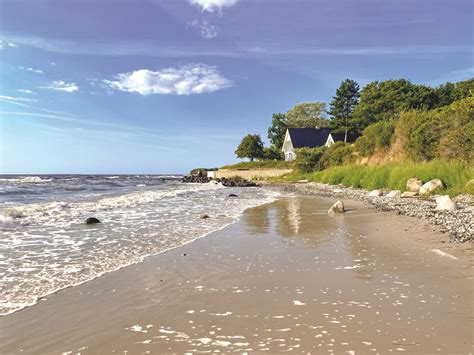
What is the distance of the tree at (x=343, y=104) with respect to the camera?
61375 millimetres

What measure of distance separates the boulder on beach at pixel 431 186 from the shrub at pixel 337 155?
70.2ft

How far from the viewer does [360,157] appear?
36.3m

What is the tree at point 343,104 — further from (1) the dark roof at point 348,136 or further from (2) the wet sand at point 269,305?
(2) the wet sand at point 269,305

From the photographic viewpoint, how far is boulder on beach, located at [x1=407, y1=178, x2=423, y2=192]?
18062 mm

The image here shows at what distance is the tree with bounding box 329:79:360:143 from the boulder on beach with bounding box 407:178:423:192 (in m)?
43.8

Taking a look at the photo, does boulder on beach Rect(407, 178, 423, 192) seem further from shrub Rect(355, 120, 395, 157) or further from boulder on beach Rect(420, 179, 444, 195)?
shrub Rect(355, 120, 395, 157)

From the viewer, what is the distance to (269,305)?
4.60 meters

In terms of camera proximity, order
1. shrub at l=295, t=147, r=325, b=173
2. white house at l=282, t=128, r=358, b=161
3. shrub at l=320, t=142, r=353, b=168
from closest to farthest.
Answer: shrub at l=320, t=142, r=353, b=168, shrub at l=295, t=147, r=325, b=173, white house at l=282, t=128, r=358, b=161

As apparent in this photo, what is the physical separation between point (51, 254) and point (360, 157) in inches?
1299

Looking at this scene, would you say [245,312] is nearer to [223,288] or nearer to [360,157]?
[223,288]

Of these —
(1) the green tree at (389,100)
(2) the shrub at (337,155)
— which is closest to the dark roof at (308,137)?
(1) the green tree at (389,100)

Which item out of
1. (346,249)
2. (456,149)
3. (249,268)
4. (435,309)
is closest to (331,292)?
(435,309)

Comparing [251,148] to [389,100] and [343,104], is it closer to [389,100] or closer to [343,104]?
[343,104]

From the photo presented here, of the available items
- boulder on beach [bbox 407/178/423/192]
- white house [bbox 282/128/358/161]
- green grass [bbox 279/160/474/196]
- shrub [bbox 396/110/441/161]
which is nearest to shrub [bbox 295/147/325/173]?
green grass [bbox 279/160/474/196]
